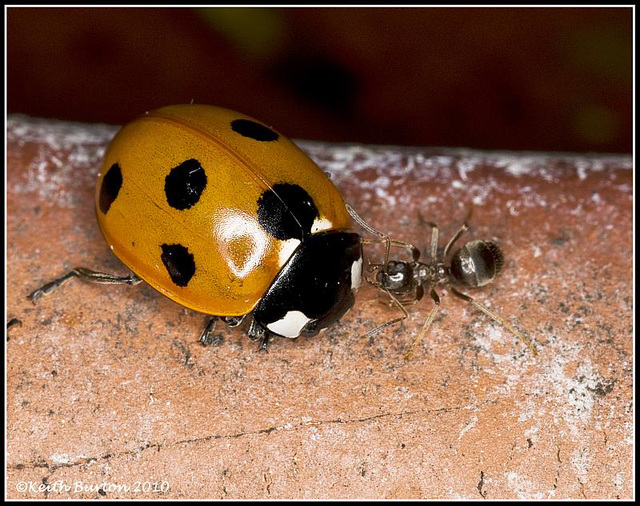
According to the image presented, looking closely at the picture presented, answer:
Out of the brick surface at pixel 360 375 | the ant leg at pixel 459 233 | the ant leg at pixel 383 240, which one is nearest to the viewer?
the brick surface at pixel 360 375

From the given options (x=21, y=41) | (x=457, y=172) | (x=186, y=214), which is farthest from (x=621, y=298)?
(x=21, y=41)

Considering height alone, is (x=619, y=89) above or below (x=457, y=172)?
above

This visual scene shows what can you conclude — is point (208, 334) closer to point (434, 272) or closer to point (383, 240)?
point (383, 240)

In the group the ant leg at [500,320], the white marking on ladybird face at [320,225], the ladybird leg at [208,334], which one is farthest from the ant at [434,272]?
the ladybird leg at [208,334]

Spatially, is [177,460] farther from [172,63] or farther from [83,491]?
[172,63]

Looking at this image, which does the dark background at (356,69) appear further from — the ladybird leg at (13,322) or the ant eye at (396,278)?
the ladybird leg at (13,322)

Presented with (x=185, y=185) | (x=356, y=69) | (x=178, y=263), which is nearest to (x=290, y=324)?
(x=178, y=263)
